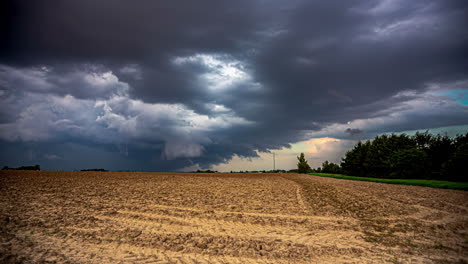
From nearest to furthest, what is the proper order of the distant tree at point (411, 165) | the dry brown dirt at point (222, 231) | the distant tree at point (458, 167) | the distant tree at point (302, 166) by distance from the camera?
the dry brown dirt at point (222, 231)
the distant tree at point (458, 167)
the distant tree at point (411, 165)
the distant tree at point (302, 166)

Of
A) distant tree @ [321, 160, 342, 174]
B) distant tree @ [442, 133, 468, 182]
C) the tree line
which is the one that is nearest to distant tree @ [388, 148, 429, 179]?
the tree line

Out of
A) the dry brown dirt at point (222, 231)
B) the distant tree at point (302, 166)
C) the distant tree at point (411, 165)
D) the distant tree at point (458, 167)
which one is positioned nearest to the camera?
the dry brown dirt at point (222, 231)

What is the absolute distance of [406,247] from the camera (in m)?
11.1

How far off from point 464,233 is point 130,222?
61.7 feet

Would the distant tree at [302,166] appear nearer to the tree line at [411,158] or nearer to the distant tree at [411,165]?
the tree line at [411,158]

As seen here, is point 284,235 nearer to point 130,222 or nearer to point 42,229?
point 130,222

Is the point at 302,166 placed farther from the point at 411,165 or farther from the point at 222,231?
the point at 222,231

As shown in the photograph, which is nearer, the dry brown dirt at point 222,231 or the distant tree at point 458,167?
the dry brown dirt at point 222,231

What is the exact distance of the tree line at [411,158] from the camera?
49344mm

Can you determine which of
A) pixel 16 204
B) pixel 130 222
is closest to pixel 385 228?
pixel 130 222

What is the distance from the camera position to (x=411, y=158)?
223ft

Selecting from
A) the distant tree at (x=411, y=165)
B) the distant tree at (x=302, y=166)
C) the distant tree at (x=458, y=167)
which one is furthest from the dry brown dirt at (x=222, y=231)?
the distant tree at (x=302, y=166)

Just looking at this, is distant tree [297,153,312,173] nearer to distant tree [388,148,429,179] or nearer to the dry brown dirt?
distant tree [388,148,429,179]

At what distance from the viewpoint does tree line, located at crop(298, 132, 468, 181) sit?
4934cm
